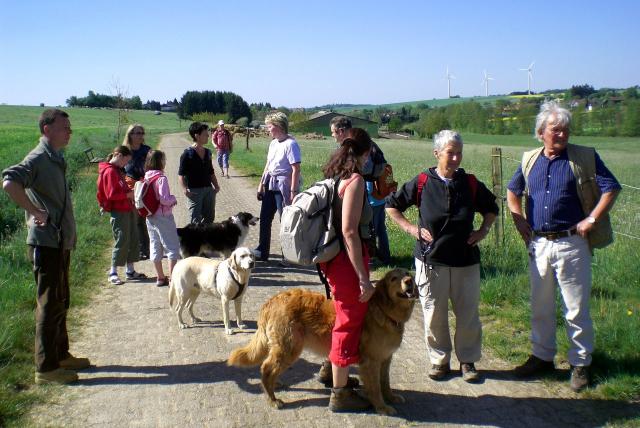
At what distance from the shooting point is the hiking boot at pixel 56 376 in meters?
4.45

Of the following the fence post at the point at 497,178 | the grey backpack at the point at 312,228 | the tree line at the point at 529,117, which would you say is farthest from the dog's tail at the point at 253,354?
the tree line at the point at 529,117

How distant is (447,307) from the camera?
4508mm

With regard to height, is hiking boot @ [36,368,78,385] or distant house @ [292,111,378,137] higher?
distant house @ [292,111,378,137]

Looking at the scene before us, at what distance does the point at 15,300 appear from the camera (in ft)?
19.9

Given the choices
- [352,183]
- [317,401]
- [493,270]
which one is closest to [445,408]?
[317,401]

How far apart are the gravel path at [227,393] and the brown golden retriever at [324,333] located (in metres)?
0.25

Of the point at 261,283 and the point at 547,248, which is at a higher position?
the point at 547,248

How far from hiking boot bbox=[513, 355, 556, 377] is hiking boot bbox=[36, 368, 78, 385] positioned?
3719 mm

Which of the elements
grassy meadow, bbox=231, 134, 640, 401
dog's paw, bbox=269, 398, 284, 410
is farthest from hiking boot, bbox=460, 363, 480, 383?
dog's paw, bbox=269, 398, 284, 410

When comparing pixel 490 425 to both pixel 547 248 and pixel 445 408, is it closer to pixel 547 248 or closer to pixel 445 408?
pixel 445 408

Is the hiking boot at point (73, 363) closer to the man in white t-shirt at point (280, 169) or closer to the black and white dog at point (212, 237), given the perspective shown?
the black and white dog at point (212, 237)

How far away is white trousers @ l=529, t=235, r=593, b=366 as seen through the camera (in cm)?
415

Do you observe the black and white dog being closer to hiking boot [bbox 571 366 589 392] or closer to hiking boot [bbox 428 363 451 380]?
hiking boot [bbox 428 363 451 380]

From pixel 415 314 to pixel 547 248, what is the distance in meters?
2.28
